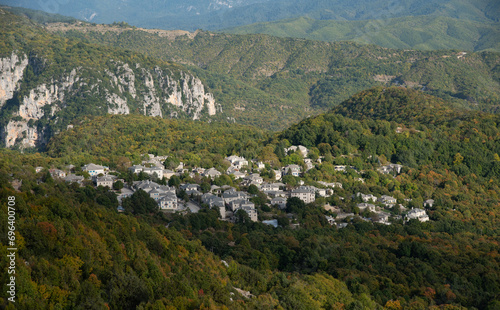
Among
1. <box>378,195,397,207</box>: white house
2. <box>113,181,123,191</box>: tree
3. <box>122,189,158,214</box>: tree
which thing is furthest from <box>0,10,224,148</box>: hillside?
<box>378,195,397,207</box>: white house

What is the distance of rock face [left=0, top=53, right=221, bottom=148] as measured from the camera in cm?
9439

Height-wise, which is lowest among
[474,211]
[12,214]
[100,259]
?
[474,211]

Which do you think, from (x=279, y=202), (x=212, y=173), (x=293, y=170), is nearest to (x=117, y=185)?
(x=212, y=173)

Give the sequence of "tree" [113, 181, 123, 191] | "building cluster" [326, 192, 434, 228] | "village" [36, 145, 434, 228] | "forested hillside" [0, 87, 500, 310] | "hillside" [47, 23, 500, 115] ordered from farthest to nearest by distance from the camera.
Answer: "hillside" [47, 23, 500, 115] → "building cluster" [326, 192, 434, 228] → "tree" [113, 181, 123, 191] → "village" [36, 145, 434, 228] → "forested hillside" [0, 87, 500, 310]

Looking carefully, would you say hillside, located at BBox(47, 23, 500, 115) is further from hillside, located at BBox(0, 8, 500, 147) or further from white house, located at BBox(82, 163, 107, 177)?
white house, located at BBox(82, 163, 107, 177)

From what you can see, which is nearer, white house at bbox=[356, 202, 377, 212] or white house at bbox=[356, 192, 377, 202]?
white house at bbox=[356, 202, 377, 212]

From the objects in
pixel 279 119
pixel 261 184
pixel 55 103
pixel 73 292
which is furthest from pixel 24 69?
pixel 73 292

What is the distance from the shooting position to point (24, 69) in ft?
341

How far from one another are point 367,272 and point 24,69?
87.3m

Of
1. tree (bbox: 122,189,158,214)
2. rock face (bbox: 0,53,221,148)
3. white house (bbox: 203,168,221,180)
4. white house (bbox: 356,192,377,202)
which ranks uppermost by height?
rock face (bbox: 0,53,221,148)

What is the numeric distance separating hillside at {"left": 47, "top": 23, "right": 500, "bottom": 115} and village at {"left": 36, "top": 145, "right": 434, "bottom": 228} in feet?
238

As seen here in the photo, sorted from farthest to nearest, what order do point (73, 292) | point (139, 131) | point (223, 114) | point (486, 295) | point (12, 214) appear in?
point (223, 114) → point (139, 131) → point (486, 295) → point (12, 214) → point (73, 292)

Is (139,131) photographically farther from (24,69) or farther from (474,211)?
(474,211)

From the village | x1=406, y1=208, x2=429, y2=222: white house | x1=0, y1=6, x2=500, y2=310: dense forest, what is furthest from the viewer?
x1=406, y1=208, x2=429, y2=222: white house
